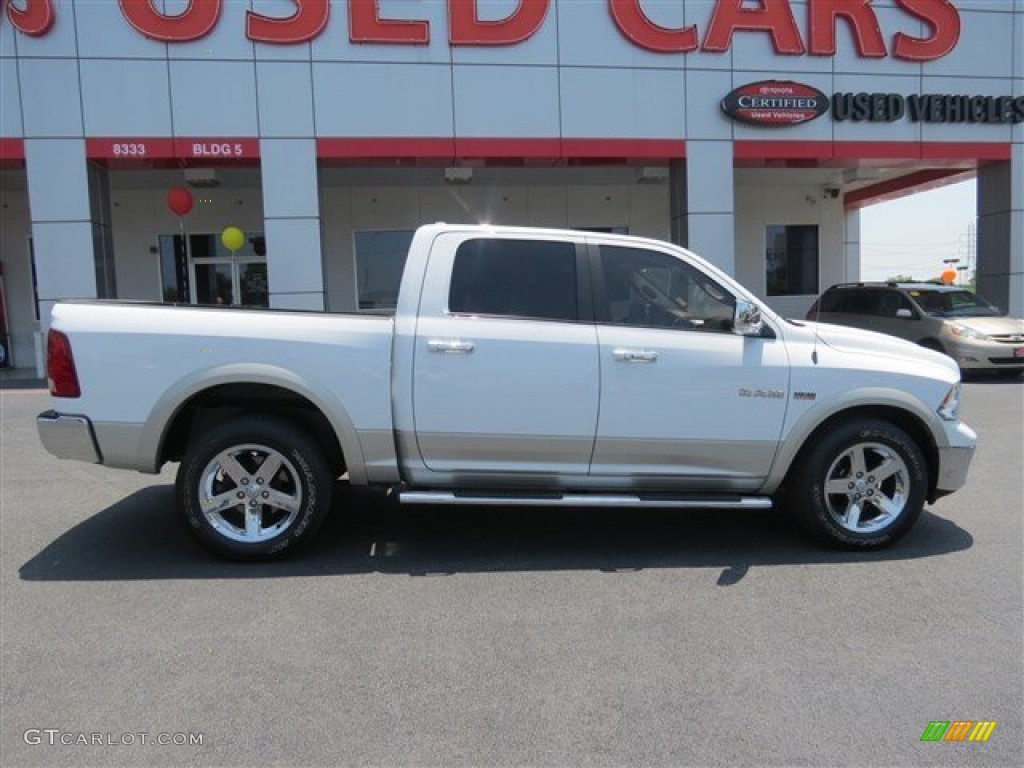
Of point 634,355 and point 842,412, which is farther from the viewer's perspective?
point 842,412

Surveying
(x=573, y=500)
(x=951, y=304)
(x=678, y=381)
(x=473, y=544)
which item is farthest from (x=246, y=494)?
(x=951, y=304)

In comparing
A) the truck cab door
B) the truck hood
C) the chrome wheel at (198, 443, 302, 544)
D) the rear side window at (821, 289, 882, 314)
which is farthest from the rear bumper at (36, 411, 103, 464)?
the rear side window at (821, 289, 882, 314)

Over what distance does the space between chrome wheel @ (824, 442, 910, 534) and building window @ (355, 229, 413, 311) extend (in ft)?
51.7

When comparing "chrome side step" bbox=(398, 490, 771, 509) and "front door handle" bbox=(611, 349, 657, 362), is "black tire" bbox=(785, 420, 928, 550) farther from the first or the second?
"front door handle" bbox=(611, 349, 657, 362)

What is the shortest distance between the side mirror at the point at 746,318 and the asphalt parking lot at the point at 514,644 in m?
1.42

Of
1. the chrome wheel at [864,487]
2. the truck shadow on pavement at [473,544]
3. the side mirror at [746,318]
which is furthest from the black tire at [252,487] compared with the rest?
the chrome wheel at [864,487]

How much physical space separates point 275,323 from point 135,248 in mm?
16655

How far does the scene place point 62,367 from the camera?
4418mm

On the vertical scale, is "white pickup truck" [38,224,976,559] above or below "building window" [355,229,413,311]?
below

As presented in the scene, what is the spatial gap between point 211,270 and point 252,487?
16.3 m

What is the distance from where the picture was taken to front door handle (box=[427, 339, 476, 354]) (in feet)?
14.7

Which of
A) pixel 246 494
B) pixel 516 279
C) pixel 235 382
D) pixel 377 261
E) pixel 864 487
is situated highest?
pixel 377 261

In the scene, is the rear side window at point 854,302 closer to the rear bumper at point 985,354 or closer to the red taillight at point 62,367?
the rear bumper at point 985,354

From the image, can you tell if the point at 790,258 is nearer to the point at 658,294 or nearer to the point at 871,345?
the point at 871,345
